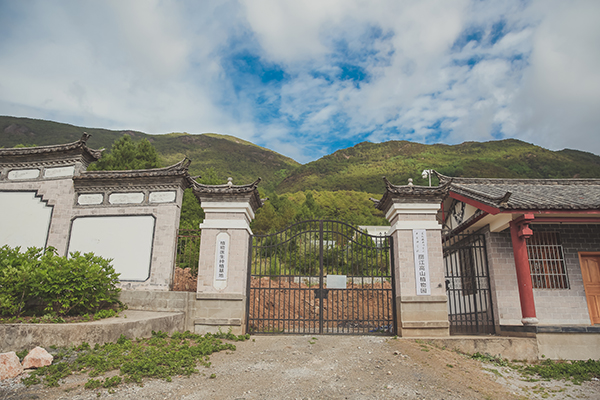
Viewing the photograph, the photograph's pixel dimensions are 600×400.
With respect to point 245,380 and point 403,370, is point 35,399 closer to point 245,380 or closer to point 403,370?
point 245,380

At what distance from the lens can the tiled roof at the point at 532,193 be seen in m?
7.27

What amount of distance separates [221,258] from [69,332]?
293 centimetres

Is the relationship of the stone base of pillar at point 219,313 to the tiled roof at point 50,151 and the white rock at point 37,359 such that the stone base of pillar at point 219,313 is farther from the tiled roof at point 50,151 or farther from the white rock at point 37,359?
the tiled roof at point 50,151

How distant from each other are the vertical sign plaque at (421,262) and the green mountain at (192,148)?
114 ft

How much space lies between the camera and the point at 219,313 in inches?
295

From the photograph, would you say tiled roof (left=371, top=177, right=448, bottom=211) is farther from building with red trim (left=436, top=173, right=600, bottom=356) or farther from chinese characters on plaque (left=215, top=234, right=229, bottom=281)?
chinese characters on plaque (left=215, top=234, right=229, bottom=281)

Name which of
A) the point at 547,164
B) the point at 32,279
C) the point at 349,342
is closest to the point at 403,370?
the point at 349,342

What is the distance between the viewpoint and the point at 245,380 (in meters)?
5.09

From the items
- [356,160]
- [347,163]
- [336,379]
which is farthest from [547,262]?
[356,160]

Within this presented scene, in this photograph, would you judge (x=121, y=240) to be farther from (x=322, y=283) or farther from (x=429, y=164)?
(x=429, y=164)

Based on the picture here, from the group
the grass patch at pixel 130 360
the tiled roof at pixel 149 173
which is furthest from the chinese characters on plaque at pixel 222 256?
the tiled roof at pixel 149 173

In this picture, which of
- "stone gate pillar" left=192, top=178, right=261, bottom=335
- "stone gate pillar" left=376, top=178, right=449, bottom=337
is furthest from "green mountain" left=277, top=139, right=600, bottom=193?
"stone gate pillar" left=192, top=178, right=261, bottom=335

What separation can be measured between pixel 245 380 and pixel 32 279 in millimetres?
4197

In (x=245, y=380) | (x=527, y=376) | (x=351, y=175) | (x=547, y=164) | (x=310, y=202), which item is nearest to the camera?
(x=245, y=380)
